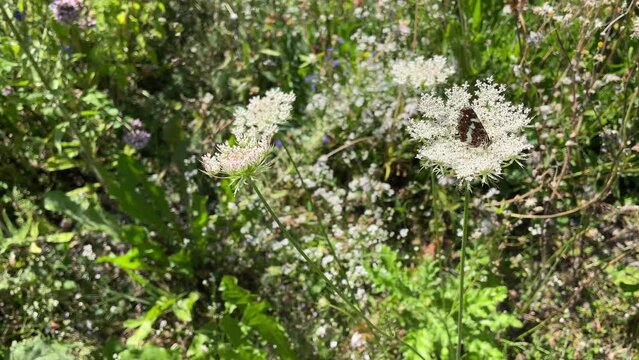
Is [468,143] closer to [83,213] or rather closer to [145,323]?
[145,323]

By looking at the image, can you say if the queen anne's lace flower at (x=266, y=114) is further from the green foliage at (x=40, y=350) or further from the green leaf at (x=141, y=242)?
the green foliage at (x=40, y=350)

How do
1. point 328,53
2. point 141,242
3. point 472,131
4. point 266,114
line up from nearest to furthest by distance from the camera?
point 472,131
point 266,114
point 141,242
point 328,53

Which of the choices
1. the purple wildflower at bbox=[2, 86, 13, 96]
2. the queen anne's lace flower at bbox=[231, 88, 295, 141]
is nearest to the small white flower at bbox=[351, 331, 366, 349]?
the queen anne's lace flower at bbox=[231, 88, 295, 141]

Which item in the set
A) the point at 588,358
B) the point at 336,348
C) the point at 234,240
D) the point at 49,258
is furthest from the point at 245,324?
the point at 588,358

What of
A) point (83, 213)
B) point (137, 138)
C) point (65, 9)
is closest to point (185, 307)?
point (83, 213)

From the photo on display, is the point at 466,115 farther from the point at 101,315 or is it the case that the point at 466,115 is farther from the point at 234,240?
the point at 101,315
